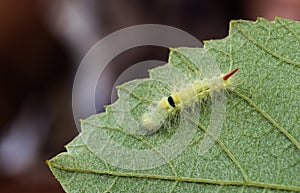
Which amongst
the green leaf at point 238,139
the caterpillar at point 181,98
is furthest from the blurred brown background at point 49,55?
the green leaf at point 238,139

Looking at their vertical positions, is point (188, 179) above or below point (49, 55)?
below

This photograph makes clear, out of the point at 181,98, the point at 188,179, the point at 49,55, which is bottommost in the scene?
the point at 188,179

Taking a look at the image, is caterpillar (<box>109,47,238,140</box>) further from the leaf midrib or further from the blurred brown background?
the blurred brown background

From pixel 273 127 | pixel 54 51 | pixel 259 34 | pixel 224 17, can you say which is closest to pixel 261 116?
pixel 273 127

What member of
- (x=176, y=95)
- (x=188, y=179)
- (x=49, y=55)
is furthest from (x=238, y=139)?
(x=49, y=55)

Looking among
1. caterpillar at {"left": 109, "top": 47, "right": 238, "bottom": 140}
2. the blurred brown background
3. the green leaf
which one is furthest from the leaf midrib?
the blurred brown background

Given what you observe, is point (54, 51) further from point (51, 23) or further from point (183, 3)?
point (183, 3)

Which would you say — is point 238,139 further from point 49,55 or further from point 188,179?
point 49,55
